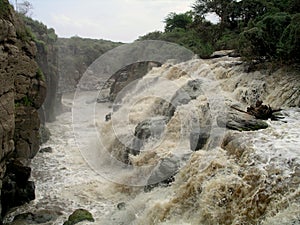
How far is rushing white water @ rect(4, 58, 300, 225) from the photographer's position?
475cm

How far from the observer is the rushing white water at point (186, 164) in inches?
187

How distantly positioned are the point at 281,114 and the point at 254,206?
10.8ft

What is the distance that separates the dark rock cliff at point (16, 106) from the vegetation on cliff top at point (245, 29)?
20.2 ft

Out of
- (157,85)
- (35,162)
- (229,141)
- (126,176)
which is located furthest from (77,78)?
(229,141)

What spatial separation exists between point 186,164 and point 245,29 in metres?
7.33

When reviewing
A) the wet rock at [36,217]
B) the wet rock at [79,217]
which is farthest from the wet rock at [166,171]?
the wet rock at [36,217]

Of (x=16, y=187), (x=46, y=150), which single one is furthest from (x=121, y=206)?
(x=46, y=150)

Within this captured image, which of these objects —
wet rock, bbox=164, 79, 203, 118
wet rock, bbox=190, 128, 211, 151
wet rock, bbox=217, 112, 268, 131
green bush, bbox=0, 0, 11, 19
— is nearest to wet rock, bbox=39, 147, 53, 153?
wet rock, bbox=164, 79, 203, 118

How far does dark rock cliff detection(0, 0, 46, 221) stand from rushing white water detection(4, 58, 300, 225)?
571mm

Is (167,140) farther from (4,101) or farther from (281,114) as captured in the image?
(4,101)

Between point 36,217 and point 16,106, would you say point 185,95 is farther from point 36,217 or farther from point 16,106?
point 36,217

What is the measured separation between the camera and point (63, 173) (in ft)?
31.4

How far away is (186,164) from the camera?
6363 mm

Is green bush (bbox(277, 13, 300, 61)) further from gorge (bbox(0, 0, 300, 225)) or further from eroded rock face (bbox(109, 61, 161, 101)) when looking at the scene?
eroded rock face (bbox(109, 61, 161, 101))
